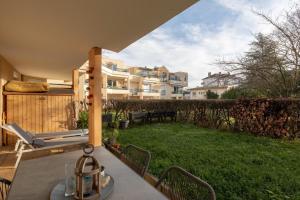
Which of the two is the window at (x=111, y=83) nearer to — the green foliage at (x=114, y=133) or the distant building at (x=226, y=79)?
the distant building at (x=226, y=79)

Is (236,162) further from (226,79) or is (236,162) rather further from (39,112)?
(226,79)

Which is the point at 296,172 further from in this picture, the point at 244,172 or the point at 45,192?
the point at 45,192

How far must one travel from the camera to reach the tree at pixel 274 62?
324 inches

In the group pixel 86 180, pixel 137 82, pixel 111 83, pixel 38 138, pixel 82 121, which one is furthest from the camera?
pixel 137 82

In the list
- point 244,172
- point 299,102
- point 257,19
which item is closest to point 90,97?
point 244,172

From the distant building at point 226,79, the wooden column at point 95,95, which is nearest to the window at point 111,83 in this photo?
the distant building at point 226,79

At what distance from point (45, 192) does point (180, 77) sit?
4820 centimetres

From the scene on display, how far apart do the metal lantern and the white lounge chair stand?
3.36m

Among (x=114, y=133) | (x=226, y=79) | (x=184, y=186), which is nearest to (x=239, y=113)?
(x=226, y=79)

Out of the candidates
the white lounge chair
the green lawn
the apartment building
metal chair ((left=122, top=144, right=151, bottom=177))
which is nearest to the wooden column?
metal chair ((left=122, top=144, right=151, bottom=177))

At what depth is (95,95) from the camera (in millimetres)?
3477

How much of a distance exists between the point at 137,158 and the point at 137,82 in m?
Answer: 28.8

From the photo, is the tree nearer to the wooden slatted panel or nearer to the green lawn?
the green lawn

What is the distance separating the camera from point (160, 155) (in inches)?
182
